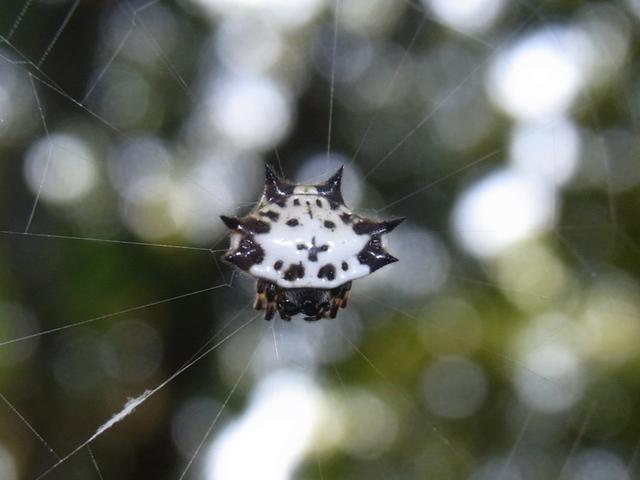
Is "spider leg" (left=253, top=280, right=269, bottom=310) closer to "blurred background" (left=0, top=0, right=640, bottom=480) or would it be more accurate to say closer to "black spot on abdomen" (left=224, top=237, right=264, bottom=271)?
"black spot on abdomen" (left=224, top=237, right=264, bottom=271)

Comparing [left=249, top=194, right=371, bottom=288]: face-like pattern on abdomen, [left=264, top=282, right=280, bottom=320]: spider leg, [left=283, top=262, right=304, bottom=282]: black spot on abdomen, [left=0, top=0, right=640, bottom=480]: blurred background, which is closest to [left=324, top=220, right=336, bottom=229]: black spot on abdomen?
[left=249, top=194, right=371, bottom=288]: face-like pattern on abdomen

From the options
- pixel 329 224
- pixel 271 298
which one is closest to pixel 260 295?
pixel 271 298

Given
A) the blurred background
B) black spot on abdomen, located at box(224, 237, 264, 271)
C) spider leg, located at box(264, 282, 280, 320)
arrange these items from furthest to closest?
the blurred background → spider leg, located at box(264, 282, 280, 320) → black spot on abdomen, located at box(224, 237, 264, 271)

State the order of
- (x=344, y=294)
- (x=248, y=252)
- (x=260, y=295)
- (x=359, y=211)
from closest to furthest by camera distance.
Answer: (x=248, y=252) → (x=260, y=295) → (x=344, y=294) → (x=359, y=211)

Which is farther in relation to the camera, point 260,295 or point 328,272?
point 260,295

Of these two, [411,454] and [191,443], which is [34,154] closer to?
[191,443]

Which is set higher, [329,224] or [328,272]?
[329,224]

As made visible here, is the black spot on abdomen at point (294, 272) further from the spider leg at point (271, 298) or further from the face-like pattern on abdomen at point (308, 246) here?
the spider leg at point (271, 298)

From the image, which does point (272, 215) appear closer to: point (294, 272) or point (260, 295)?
point (294, 272)
